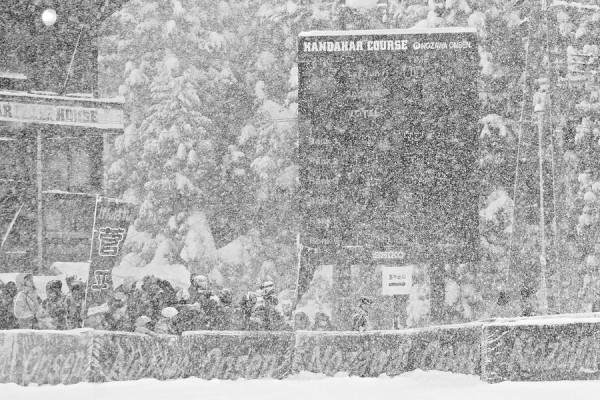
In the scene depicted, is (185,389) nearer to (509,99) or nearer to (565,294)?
(565,294)

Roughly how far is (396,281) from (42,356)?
4.99m

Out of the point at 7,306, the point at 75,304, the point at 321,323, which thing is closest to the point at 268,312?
the point at 321,323

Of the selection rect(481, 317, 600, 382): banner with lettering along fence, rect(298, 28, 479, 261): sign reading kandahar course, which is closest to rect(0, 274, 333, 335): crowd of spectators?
rect(298, 28, 479, 261): sign reading kandahar course

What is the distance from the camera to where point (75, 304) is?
14.4m

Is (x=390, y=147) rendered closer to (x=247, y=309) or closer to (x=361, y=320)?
(x=361, y=320)

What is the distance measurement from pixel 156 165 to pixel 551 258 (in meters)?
15.1

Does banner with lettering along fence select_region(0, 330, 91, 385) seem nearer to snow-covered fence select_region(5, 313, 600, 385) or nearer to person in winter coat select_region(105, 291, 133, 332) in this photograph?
snow-covered fence select_region(5, 313, 600, 385)

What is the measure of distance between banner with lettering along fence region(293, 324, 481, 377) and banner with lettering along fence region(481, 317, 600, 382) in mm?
840

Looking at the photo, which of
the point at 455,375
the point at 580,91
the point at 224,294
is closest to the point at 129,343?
the point at 224,294

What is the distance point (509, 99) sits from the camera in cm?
2842

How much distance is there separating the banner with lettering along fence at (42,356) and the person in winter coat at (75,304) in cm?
151

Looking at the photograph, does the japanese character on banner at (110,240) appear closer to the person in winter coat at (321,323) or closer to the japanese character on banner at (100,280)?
the japanese character on banner at (100,280)

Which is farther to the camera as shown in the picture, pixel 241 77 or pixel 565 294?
pixel 241 77

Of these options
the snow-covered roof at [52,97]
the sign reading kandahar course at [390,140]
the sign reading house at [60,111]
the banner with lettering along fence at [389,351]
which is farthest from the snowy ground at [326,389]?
the snow-covered roof at [52,97]
